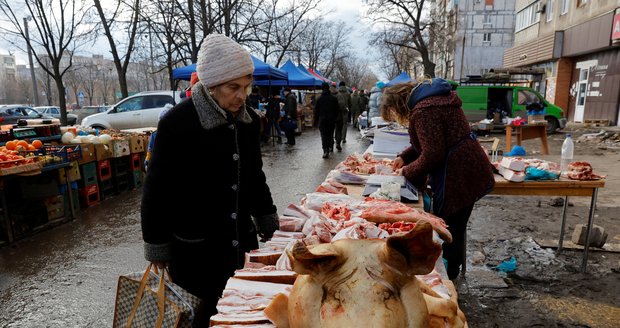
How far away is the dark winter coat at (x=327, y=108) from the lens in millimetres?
11117

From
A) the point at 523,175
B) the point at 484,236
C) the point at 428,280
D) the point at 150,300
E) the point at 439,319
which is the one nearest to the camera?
the point at 439,319

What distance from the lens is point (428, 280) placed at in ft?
4.95

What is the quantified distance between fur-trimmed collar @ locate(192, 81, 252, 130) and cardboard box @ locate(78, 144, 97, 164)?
5.41 meters

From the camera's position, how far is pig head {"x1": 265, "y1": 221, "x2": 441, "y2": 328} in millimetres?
883

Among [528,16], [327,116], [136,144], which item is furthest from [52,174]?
[528,16]

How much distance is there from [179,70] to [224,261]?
1048 cm

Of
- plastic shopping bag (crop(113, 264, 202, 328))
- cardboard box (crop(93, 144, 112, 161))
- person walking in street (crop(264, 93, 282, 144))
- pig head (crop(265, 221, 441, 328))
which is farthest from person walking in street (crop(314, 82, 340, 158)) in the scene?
pig head (crop(265, 221, 441, 328))

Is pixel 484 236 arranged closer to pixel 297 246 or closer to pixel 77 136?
pixel 297 246

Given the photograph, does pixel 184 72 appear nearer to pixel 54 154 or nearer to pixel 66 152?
pixel 66 152

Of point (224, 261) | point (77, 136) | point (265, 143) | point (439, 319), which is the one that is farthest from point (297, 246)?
point (265, 143)

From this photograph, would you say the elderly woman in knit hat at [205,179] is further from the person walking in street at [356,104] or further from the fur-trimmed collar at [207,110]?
the person walking in street at [356,104]

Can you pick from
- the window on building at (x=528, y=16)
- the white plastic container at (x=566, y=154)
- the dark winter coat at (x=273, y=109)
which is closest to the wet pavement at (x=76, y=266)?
the white plastic container at (x=566, y=154)

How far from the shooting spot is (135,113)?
13.5 m

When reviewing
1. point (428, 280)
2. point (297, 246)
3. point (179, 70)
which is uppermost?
point (179, 70)
